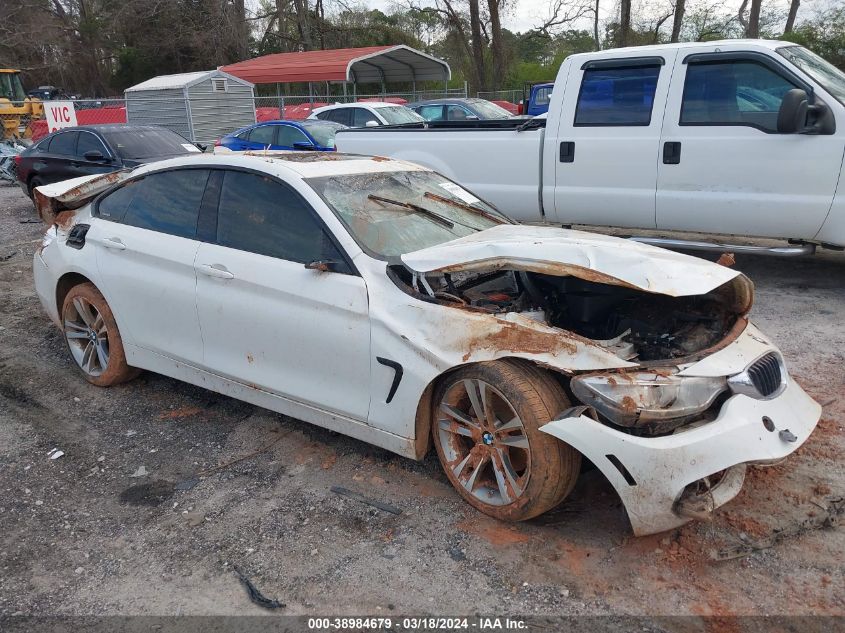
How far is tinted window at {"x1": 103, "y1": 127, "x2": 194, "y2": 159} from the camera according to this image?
10742mm

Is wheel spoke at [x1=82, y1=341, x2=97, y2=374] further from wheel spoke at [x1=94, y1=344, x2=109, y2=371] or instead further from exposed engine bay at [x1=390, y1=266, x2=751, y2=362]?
exposed engine bay at [x1=390, y1=266, x2=751, y2=362]

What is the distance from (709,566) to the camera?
287cm

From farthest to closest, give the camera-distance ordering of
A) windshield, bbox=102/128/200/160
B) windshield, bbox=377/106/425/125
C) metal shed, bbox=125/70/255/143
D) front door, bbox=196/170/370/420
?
metal shed, bbox=125/70/255/143 < windshield, bbox=377/106/425/125 < windshield, bbox=102/128/200/160 < front door, bbox=196/170/370/420

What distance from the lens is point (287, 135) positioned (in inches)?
495

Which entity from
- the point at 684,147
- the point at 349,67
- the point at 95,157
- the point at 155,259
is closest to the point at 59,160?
the point at 95,157

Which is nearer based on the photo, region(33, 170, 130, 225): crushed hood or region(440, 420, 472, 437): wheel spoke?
region(440, 420, 472, 437): wheel spoke

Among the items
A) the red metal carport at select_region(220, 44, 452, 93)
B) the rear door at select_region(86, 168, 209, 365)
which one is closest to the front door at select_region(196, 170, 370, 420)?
the rear door at select_region(86, 168, 209, 365)

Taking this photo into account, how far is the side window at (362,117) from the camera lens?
14079 millimetres

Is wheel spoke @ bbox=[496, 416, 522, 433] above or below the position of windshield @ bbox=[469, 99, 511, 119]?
above

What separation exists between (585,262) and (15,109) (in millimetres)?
29047

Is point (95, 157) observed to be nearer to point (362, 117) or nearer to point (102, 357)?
point (362, 117)

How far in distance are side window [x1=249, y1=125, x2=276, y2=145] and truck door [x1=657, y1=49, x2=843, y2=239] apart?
8.11m

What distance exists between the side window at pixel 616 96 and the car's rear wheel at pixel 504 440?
4584mm

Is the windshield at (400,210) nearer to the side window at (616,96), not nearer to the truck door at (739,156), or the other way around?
the truck door at (739,156)
